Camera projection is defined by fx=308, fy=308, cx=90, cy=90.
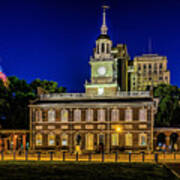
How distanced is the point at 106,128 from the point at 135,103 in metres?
4.70

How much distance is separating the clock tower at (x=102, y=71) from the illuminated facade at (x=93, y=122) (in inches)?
187

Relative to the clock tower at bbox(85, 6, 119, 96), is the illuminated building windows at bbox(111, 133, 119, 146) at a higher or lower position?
lower

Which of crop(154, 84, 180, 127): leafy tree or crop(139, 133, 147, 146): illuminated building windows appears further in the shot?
crop(154, 84, 180, 127): leafy tree

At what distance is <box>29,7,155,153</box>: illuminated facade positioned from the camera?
3700 centimetres

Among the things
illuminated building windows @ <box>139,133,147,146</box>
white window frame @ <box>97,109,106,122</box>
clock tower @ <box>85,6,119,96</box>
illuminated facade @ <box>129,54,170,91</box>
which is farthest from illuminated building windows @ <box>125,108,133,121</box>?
illuminated facade @ <box>129,54,170,91</box>

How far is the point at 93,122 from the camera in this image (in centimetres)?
3794

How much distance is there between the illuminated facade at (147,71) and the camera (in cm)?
12494

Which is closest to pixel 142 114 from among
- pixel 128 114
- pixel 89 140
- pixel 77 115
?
pixel 128 114

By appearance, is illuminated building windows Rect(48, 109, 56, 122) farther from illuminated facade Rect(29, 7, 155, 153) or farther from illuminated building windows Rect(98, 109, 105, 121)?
illuminated building windows Rect(98, 109, 105, 121)

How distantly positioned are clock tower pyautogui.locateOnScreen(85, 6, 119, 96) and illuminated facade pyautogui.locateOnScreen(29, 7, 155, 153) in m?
4.75

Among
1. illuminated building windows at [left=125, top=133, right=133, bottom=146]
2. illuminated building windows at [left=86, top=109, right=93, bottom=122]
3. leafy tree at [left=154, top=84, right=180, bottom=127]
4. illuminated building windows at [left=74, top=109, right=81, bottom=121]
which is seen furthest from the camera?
leafy tree at [left=154, top=84, right=180, bottom=127]

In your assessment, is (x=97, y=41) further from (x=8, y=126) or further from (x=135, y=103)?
(x=8, y=126)

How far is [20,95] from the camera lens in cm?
4731

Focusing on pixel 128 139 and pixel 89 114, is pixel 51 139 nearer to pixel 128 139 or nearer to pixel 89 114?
pixel 89 114
